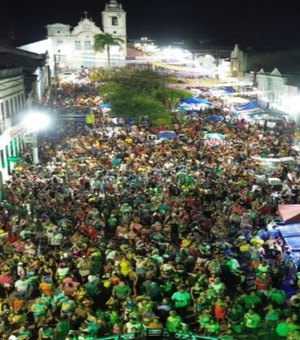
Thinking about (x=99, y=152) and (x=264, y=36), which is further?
(x=264, y=36)

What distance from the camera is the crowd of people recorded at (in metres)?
9.84

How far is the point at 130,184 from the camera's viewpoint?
19.6 meters

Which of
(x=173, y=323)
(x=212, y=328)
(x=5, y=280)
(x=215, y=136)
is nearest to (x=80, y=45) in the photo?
(x=215, y=136)

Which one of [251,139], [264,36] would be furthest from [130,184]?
[264,36]

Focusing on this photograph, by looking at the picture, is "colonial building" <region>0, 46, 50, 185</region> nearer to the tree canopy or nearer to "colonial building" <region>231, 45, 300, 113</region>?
the tree canopy

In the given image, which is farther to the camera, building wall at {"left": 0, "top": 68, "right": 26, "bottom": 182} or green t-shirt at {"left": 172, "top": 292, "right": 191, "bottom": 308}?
building wall at {"left": 0, "top": 68, "right": 26, "bottom": 182}

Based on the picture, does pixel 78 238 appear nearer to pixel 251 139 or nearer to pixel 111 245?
pixel 111 245

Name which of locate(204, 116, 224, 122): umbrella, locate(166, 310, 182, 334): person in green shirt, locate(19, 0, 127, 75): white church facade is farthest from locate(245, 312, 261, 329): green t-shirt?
locate(19, 0, 127, 75): white church facade

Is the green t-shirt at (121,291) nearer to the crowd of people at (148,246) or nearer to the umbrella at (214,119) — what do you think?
the crowd of people at (148,246)

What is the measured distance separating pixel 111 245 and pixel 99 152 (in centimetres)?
1249

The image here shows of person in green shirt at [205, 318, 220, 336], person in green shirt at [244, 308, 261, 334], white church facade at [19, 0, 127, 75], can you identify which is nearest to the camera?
person in green shirt at [244, 308, 261, 334]

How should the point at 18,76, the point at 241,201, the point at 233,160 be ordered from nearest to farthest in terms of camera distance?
1. the point at 241,201
2. the point at 233,160
3. the point at 18,76

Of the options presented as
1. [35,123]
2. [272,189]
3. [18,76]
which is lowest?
[272,189]

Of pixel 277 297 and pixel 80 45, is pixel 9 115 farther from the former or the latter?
pixel 80 45
